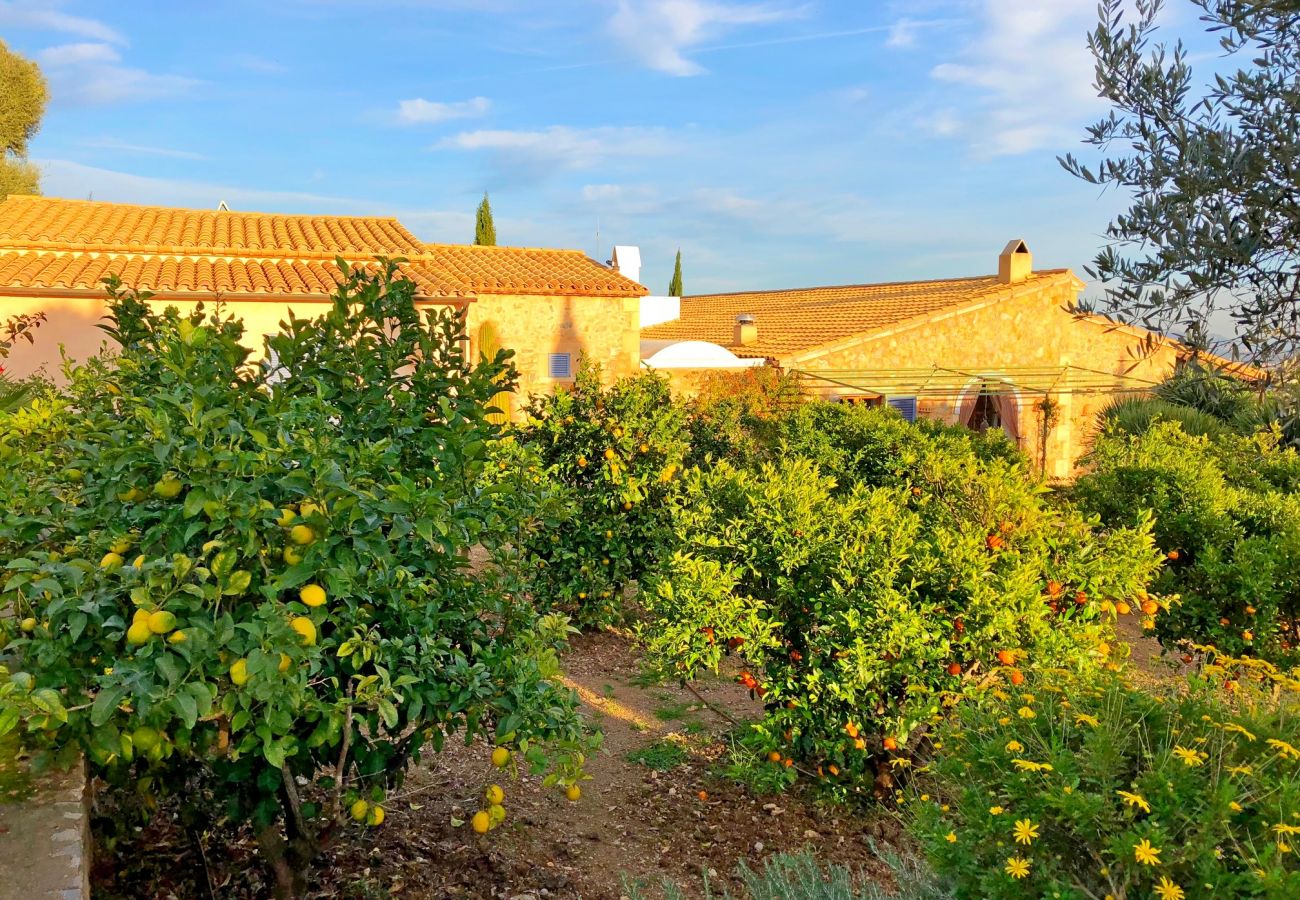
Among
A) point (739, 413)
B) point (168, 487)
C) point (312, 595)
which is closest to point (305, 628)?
point (312, 595)

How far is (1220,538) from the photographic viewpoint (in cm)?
604

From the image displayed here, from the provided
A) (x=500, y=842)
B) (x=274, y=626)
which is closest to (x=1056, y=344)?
(x=500, y=842)

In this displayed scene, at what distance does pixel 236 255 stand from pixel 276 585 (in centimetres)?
1465

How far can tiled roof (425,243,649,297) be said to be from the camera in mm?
15547

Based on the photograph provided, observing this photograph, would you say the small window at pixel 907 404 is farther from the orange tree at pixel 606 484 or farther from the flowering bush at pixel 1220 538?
the orange tree at pixel 606 484

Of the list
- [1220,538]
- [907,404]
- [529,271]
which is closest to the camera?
[1220,538]

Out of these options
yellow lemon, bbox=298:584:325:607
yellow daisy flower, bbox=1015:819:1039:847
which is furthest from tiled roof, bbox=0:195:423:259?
yellow daisy flower, bbox=1015:819:1039:847

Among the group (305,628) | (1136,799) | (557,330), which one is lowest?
(1136,799)

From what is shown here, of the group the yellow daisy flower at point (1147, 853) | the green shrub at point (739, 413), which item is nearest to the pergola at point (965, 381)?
the green shrub at point (739, 413)

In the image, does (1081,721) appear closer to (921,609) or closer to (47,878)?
(921,609)

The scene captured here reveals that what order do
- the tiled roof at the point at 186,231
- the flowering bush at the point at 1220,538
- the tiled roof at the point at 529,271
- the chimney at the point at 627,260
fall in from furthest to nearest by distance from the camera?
the chimney at the point at 627,260 → the tiled roof at the point at 529,271 → the tiled roof at the point at 186,231 → the flowering bush at the point at 1220,538

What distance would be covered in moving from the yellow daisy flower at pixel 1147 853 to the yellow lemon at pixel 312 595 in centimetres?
203

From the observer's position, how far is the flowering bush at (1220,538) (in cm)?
567

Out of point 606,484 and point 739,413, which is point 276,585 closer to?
point 606,484
